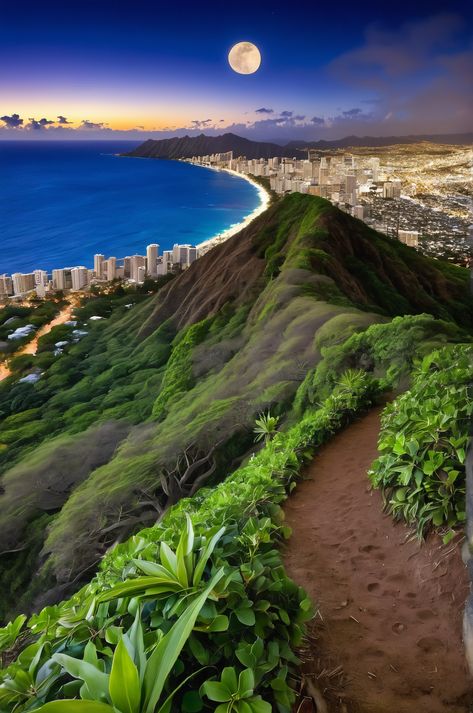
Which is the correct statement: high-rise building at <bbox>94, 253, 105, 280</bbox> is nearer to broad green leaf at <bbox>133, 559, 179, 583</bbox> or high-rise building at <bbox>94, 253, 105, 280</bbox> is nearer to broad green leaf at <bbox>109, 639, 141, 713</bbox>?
broad green leaf at <bbox>133, 559, 179, 583</bbox>

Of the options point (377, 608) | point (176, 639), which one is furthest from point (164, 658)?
point (377, 608)

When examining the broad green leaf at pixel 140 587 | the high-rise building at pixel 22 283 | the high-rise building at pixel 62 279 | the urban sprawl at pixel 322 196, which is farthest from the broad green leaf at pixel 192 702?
the high-rise building at pixel 22 283

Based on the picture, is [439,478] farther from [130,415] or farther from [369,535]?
[130,415]

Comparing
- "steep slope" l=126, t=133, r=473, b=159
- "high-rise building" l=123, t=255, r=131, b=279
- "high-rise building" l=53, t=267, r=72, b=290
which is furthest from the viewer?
"high-rise building" l=123, t=255, r=131, b=279

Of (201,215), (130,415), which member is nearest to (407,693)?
(130,415)

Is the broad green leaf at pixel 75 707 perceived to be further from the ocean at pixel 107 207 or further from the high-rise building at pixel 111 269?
the high-rise building at pixel 111 269

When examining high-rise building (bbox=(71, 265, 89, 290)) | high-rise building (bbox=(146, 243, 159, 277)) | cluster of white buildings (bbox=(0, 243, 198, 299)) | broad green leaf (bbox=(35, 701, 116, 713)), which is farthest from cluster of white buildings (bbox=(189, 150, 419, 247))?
broad green leaf (bbox=(35, 701, 116, 713))
